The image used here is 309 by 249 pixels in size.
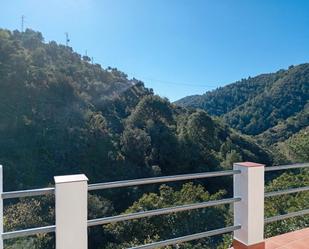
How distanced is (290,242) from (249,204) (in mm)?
710

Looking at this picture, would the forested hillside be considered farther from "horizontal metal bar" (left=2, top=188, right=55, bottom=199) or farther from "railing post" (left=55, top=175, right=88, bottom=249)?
"horizontal metal bar" (left=2, top=188, right=55, bottom=199)

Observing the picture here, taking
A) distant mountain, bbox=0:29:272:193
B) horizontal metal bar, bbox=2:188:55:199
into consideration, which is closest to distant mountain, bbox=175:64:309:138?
distant mountain, bbox=0:29:272:193

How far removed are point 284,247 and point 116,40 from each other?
1557cm

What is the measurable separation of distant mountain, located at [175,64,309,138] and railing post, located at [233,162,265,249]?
117 ft

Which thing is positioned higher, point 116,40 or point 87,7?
point 116,40

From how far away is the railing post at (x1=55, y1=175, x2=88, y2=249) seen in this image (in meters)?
1.54

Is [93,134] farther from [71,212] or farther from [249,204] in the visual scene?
[71,212]

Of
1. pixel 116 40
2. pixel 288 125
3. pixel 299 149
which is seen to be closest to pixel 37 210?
pixel 116 40

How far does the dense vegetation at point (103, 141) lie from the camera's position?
14609 mm

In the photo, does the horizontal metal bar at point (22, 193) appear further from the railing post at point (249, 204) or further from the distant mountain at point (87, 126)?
the distant mountain at point (87, 126)

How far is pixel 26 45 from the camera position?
100 ft

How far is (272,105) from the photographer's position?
40625 millimetres

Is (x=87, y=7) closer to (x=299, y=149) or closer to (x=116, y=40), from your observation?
(x=116, y=40)

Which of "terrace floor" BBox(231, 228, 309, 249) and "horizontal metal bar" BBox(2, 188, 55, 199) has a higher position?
"horizontal metal bar" BBox(2, 188, 55, 199)
